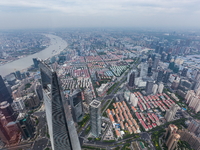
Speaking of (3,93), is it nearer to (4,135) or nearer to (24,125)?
(4,135)

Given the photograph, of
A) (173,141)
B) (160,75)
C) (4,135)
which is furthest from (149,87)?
(4,135)

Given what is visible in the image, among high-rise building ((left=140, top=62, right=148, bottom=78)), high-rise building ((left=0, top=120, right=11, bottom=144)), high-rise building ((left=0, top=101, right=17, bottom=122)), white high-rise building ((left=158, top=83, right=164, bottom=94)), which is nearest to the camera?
high-rise building ((left=0, top=120, right=11, bottom=144))

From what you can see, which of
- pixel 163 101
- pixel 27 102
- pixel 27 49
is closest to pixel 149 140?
pixel 163 101

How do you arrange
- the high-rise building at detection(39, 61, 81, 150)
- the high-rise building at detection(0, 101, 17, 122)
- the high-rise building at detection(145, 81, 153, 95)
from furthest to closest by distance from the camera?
the high-rise building at detection(145, 81, 153, 95), the high-rise building at detection(0, 101, 17, 122), the high-rise building at detection(39, 61, 81, 150)

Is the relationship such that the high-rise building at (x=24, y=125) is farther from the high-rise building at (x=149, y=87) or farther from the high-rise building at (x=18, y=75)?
the high-rise building at (x=149, y=87)

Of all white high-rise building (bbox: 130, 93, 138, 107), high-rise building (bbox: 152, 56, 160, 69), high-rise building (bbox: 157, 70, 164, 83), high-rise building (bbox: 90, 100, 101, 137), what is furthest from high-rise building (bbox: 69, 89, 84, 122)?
high-rise building (bbox: 152, 56, 160, 69)

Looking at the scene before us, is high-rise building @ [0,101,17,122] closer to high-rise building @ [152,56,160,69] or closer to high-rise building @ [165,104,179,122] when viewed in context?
high-rise building @ [165,104,179,122]
